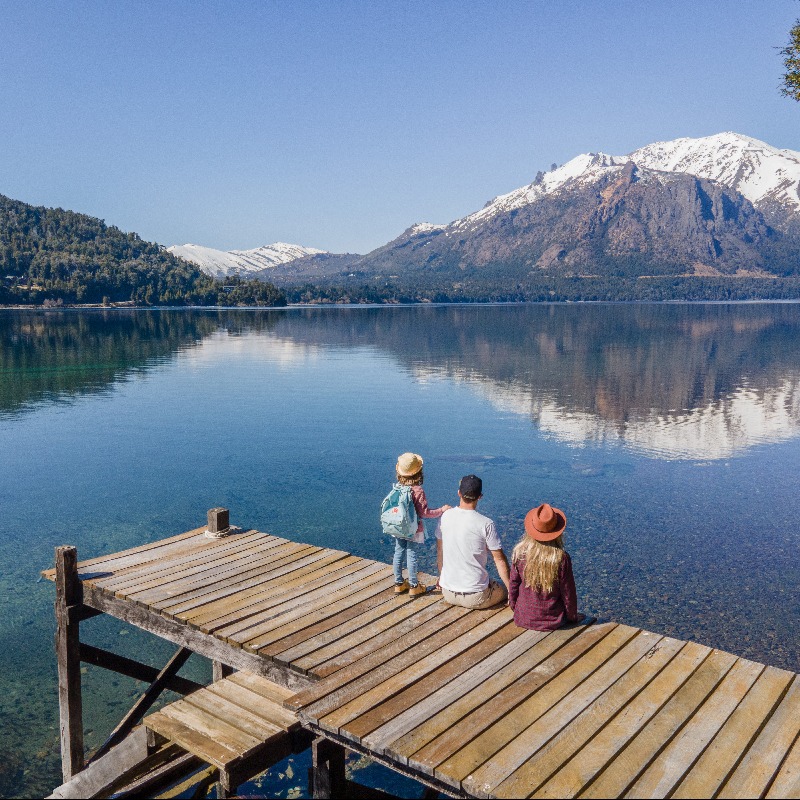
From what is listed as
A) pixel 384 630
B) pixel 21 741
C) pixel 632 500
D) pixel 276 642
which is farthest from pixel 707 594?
pixel 21 741

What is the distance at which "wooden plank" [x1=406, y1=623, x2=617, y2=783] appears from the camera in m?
7.07

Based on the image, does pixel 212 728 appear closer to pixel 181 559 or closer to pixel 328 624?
pixel 328 624

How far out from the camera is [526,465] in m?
31.6

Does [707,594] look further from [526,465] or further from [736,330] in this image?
[736,330]

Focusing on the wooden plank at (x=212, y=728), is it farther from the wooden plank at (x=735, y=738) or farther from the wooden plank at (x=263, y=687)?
the wooden plank at (x=735, y=738)

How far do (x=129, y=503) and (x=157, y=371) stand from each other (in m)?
44.8

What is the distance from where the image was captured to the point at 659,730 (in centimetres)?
741

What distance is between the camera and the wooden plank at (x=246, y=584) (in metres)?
11.0

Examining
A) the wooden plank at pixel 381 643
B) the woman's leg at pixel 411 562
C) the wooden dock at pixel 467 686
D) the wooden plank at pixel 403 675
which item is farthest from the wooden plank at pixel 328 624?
the wooden plank at pixel 403 675

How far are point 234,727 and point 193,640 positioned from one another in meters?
2.39

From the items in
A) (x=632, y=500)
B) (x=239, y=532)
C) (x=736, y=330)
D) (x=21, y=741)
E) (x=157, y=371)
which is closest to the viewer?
(x=21, y=741)

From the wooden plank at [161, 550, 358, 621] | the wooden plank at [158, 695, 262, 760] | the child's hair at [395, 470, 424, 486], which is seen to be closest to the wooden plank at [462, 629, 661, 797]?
the wooden plank at [158, 695, 262, 760]

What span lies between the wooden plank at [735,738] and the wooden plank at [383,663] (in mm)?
3378

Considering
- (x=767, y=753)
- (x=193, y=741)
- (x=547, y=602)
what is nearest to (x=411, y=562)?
(x=547, y=602)
